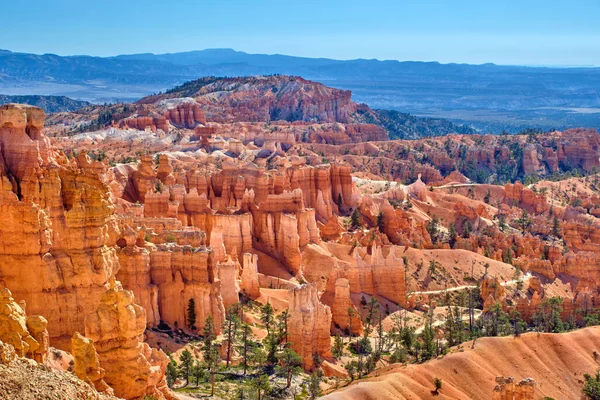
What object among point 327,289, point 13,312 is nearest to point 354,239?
point 327,289

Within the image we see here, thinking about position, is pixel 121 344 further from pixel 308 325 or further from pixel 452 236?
pixel 452 236

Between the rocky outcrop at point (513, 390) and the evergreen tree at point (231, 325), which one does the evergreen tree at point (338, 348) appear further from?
the rocky outcrop at point (513, 390)

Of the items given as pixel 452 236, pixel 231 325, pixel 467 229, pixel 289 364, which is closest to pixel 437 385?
pixel 289 364

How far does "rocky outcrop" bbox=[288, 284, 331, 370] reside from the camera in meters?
51.2

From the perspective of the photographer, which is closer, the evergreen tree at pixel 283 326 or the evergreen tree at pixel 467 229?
the evergreen tree at pixel 283 326

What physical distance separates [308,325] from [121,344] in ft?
73.1

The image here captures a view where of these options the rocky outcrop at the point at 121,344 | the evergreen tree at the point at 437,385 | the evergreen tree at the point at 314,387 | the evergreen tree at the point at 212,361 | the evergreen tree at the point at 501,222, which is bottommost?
the evergreen tree at the point at 501,222

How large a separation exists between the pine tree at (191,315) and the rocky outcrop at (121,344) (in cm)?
1793

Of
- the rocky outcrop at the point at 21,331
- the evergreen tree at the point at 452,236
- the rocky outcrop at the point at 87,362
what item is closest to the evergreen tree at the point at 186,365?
the rocky outcrop at the point at 87,362

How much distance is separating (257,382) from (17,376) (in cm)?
2487

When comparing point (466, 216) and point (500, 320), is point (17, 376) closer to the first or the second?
point (500, 320)

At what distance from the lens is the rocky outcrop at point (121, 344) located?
96.7ft

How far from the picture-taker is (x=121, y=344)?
2995 cm

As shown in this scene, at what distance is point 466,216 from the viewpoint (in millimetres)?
103375
